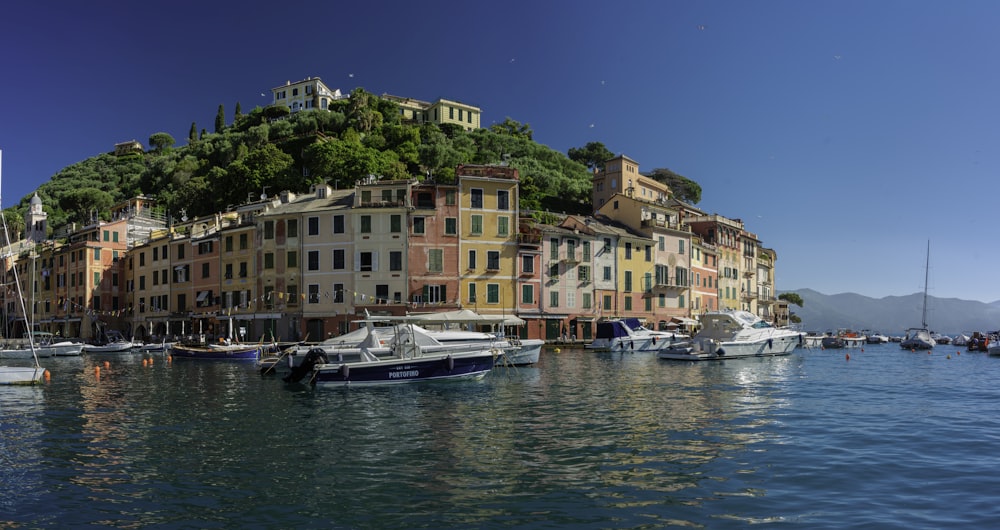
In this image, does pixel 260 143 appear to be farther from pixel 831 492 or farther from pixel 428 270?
pixel 831 492

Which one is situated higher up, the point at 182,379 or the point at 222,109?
the point at 222,109

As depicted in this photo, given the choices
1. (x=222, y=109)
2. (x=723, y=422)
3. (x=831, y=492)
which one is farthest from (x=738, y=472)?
(x=222, y=109)

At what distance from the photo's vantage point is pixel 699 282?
78.2 metres

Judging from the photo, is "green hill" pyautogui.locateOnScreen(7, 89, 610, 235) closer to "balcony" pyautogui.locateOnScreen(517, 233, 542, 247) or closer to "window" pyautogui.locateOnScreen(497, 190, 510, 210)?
"window" pyautogui.locateOnScreen(497, 190, 510, 210)

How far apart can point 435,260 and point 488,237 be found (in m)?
5.06

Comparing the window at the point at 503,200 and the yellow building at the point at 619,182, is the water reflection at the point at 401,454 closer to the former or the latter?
the window at the point at 503,200

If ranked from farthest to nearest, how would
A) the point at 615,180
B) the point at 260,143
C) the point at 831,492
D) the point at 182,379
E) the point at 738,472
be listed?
the point at 260,143, the point at 615,180, the point at 182,379, the point at 738,472, the point at 831,492

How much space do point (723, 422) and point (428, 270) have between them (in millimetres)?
38920

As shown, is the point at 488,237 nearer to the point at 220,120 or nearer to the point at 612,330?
the point at 612,330

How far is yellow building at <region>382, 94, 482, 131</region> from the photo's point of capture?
5094 inches

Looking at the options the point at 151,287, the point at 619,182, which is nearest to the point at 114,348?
the point at 151,287

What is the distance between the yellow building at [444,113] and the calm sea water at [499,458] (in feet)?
342

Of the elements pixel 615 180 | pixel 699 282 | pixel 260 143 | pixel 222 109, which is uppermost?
pixel 222 109

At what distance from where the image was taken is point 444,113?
129 meters
